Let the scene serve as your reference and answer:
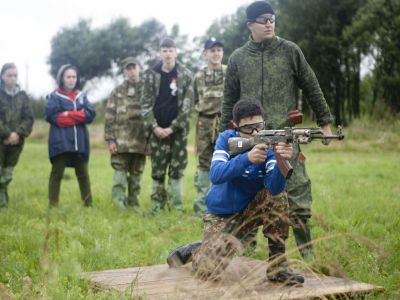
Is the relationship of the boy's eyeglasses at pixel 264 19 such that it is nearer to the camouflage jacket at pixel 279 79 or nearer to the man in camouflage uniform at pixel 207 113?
the camouflage jacket at pixel 279 79

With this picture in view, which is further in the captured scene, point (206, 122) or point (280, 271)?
point (206, 122)

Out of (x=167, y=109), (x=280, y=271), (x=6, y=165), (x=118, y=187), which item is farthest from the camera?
(x=6, y=165)

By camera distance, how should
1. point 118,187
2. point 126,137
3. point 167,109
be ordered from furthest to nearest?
point 118,187
point 126,137
point 167,109

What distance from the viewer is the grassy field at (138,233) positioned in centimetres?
392

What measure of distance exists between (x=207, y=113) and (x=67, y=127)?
6.74ft

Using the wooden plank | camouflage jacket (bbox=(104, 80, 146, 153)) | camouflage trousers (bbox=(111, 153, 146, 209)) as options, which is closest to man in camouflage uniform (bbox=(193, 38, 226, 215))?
camouflage jacket (bbox=(104, 80, 146, 153))

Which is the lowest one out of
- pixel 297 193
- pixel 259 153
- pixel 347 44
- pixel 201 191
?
pixel 201 191

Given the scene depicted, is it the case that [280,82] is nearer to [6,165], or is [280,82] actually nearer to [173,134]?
[173,134]

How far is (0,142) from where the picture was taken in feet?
31.8

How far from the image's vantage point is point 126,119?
9438mm

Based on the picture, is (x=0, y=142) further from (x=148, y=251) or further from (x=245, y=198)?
(x=245, y=198)

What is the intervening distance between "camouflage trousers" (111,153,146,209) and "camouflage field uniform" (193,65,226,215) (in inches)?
48.4

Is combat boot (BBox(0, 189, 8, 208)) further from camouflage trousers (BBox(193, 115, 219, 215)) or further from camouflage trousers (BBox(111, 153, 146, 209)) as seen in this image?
camouflage trousers (BBox(193, 115, 219, 215))

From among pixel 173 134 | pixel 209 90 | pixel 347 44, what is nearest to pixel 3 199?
pixel 173 134
